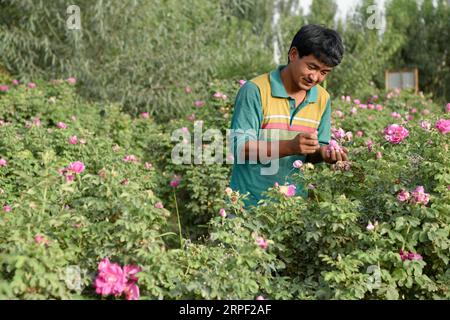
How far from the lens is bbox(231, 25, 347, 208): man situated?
8.60ft

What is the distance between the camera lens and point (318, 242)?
2.54 metres

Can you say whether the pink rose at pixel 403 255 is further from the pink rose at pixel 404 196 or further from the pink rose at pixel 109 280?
the pink rose at pixel 109 280

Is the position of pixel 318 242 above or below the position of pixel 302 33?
below

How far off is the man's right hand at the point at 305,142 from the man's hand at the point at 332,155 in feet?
0.58

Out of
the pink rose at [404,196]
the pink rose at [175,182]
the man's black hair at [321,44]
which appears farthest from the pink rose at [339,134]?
the pink rose at [175,182]

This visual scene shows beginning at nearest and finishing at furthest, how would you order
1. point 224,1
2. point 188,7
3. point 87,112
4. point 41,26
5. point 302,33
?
1. point 302,33
2. point 87,112
3. point 41,26
4. point 188,7
5. point 224,1

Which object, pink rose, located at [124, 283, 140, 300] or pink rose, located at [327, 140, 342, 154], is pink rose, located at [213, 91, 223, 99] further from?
pink rose, located at [124, 283, 140, 300]

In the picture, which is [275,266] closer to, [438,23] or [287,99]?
[287,99]

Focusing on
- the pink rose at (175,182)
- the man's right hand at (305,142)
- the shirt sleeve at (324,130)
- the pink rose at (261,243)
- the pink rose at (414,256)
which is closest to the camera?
the pink rose at (261,243)

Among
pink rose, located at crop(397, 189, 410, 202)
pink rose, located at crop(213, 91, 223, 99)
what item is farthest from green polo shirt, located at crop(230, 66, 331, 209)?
pink rose, located at crop(213, 91, 223, 99)

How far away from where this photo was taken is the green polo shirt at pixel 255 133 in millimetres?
2670
